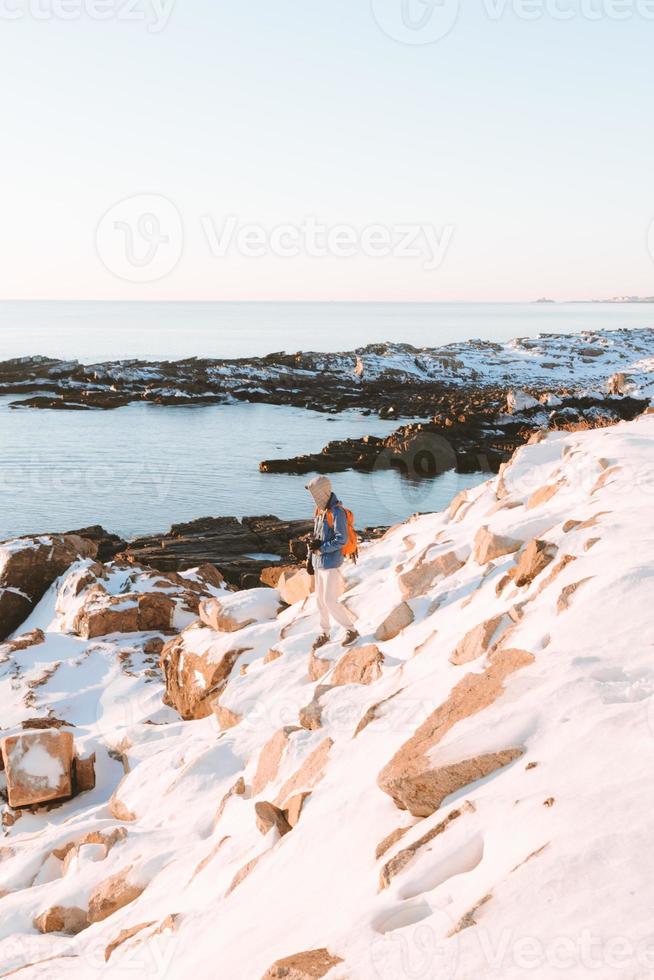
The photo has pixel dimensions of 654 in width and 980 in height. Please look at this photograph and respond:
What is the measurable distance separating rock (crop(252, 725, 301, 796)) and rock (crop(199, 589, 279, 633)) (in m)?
4.72

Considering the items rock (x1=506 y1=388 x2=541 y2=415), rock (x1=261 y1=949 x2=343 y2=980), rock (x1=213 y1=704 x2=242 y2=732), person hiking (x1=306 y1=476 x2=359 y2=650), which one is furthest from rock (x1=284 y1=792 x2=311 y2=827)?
rock (x1=506 y1=388 x2=541 y2=415)

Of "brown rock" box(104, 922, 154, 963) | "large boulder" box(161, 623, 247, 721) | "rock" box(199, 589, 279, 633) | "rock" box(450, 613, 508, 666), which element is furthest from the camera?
"rock" box(199, 589, 279, 633)

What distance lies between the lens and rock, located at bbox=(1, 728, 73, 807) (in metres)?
9.57

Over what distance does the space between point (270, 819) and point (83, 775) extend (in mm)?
4686

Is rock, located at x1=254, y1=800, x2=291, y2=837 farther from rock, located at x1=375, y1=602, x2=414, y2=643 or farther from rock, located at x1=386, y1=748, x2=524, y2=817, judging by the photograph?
rock, located at x1=375, y1=602, x2=414, y2=643

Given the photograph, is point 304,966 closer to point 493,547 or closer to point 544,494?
point 493,547

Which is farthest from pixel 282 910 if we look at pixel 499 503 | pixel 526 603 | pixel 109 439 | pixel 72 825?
pixel 109 439

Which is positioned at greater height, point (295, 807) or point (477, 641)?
point (477, 641)

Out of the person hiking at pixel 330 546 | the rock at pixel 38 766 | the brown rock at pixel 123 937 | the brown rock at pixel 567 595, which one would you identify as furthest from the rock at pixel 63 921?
the brown rock at pixel 567 595

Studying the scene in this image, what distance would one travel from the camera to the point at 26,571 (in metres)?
18.0

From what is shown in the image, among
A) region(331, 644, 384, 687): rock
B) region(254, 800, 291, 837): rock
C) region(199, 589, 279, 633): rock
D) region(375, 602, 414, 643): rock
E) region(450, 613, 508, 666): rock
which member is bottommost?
region(199, 589, 279, 633): rock

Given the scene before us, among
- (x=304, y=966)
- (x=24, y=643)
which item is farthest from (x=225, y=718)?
(x=24, y=643)

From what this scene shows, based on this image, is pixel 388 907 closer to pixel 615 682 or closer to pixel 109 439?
pixel 615 682

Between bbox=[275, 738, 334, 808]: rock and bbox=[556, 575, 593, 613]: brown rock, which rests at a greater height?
bbox=[556, 575, 593, 613]: brown rock
